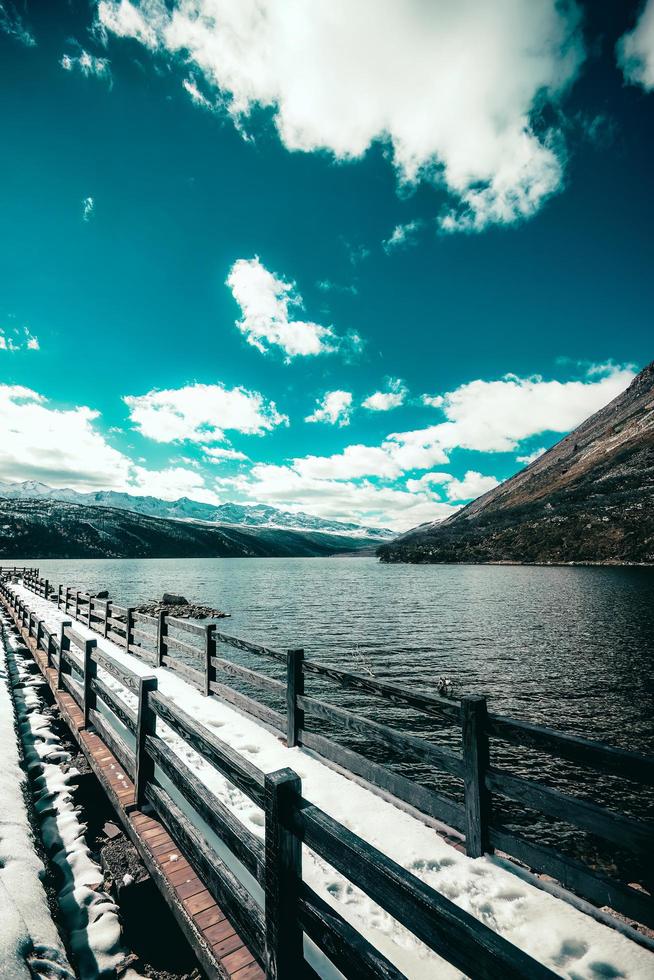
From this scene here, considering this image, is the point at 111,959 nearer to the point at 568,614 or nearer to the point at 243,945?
the point at 243,945

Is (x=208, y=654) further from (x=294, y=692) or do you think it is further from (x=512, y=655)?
(x=512, y=655)

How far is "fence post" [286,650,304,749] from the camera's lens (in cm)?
764

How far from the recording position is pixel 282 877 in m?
2.71

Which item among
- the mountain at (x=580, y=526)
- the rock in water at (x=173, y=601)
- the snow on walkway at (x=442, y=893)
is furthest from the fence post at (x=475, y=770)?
the mountain at (x=580, y=526)

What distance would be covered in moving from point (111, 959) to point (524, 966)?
4.06 metres

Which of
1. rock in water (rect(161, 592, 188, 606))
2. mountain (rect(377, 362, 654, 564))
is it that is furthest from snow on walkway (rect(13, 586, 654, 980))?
mountain (rect(377, 362, 654, 564))

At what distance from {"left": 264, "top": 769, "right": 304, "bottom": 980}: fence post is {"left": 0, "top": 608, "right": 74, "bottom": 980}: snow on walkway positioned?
167cm

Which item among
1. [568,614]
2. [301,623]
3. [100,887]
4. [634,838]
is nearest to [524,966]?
[634,838]

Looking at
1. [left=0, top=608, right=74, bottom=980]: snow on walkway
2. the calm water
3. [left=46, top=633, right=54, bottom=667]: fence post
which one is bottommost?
the calm water

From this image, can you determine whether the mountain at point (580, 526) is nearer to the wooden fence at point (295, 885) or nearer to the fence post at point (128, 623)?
the fence post at point (128, 623)

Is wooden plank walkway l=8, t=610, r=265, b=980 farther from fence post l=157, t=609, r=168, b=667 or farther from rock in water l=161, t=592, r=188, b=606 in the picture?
rock in water l=161, t=592, r=188, b=606

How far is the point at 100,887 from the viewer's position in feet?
15.6

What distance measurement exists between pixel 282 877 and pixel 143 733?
127 inches

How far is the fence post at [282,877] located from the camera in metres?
2.64
